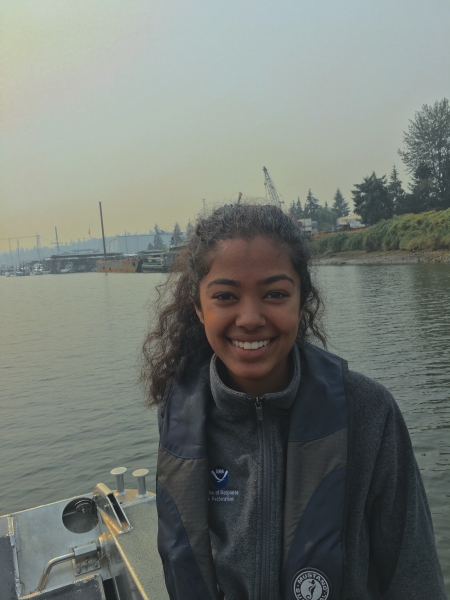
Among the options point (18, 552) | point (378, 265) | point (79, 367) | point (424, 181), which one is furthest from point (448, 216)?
point (18, 552)

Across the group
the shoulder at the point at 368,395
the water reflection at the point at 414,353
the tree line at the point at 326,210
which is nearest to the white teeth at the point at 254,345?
the shoulder at the point at 368,395

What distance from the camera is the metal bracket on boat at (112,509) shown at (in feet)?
11.4

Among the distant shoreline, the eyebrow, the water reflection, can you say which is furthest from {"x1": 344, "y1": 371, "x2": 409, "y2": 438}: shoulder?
the distant shoreline

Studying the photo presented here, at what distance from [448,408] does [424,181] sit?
6528 cm

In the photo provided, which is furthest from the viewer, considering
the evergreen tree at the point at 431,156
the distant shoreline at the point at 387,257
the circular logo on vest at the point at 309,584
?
the evergreen tree at the point at 431,156

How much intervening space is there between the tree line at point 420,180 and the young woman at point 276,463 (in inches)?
2807

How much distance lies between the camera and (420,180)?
2744 inches

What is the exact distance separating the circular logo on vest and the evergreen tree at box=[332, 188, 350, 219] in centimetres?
12632

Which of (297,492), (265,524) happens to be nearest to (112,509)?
(265,524)

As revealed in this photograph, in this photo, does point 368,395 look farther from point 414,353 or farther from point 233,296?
point 414,353

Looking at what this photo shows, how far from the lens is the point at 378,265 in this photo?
51688mm

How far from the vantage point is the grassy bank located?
49719 millimetres

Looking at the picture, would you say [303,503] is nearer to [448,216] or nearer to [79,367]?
[79,367]

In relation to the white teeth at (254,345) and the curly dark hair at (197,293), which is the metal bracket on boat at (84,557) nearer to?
the curly dark hair at (197,293)
